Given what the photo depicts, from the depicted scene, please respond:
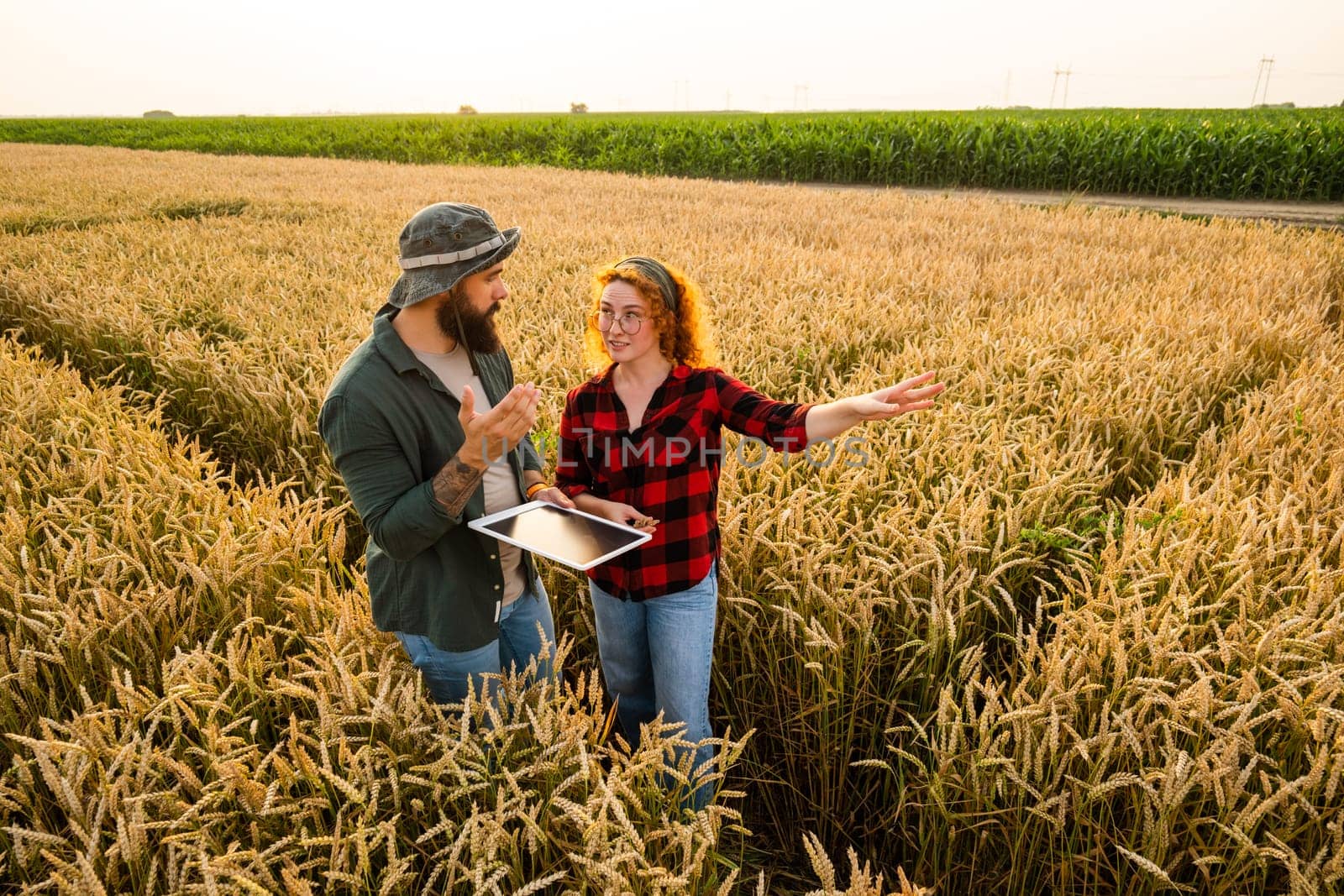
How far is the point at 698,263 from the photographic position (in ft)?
23.0

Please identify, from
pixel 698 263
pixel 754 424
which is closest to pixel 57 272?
pixel 698 263

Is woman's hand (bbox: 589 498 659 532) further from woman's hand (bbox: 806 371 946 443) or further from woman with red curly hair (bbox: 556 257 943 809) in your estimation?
woman's hand (bbox: 806 371 946 443)

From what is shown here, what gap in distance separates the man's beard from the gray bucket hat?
7cm

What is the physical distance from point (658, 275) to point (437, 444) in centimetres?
78

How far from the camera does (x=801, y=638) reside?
2.35m

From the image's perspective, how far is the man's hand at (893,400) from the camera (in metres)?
1.99

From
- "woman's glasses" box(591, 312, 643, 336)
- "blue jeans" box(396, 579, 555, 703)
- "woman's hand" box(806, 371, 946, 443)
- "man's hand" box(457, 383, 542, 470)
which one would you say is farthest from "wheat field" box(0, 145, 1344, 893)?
"woman's glasses" box(591, 312, 643, 336)

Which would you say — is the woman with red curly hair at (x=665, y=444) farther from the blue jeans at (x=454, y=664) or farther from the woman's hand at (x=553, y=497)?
the blue jeans at (x=454, y=664)

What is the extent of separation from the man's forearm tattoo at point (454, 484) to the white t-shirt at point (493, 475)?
281 millimetres

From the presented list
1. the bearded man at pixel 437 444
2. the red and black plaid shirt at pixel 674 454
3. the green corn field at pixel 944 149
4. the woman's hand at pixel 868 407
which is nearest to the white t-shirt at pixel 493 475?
the bearded man at pixel 437 444

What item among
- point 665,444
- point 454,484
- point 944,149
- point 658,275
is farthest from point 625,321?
point 944,149

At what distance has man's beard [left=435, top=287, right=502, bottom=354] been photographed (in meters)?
1.93

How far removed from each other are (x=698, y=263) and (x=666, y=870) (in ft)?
20.3

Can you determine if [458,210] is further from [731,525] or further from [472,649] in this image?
[731,525]
